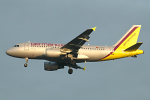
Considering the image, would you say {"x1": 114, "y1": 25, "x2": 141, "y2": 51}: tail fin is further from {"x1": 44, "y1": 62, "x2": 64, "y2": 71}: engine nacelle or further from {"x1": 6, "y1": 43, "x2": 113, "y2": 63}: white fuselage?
{"x1": 44, "y1": 62, "x2": 64, "y2": 71}: engine nacelle

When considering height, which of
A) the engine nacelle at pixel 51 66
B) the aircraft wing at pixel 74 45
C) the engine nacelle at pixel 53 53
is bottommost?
the engine nacelle at pixel 51 66

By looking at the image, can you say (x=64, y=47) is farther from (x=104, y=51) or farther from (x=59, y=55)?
(x=104, y=51)

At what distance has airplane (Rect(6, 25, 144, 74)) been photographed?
71.7 metres

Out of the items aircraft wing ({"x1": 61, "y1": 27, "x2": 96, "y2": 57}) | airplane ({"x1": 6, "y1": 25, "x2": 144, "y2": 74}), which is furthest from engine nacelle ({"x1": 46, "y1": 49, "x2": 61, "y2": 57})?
aircraft wing ({"x1": 61, "y1": 27, "x2": 96, "y2": 57})

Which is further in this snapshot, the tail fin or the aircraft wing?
the tail fin

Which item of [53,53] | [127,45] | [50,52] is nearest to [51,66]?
[53,53]

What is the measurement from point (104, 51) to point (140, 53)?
6997 millimetres

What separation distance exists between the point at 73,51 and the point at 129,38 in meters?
13.2

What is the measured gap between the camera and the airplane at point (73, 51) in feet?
235

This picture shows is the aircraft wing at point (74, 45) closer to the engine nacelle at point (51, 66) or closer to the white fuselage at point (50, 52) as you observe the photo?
the white fuselage at point (50, 52)

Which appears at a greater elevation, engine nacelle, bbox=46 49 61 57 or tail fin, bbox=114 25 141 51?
tail fin, bbox=114 25 141 51

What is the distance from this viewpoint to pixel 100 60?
75.7m

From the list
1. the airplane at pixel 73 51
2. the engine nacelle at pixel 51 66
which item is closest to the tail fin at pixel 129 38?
the airplane at pixel 73 51

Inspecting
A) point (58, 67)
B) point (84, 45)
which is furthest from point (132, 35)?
point (58, 67)
